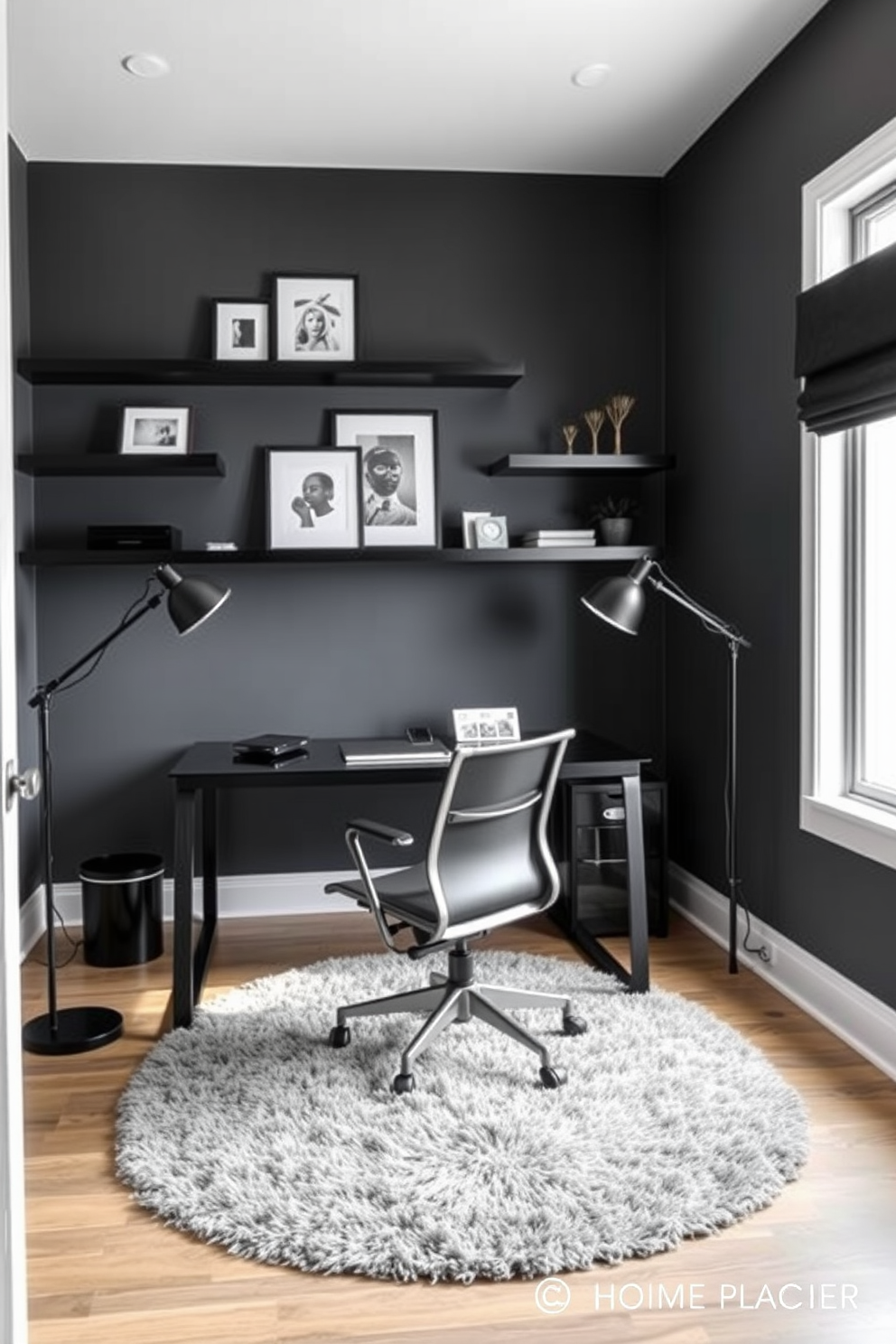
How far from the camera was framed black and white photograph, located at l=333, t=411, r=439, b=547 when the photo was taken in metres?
4.21

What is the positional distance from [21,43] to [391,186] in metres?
1.44

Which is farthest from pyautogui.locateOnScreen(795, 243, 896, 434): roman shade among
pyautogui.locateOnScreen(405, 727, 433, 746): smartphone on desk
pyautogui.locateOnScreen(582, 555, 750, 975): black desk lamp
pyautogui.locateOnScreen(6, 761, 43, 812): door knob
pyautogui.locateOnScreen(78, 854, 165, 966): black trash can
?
pyautogui.locateOnScreen(78, 854, 165, 966): black trash can

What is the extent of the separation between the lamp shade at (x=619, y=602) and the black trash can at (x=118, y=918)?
1735mm

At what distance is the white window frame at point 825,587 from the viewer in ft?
10.3

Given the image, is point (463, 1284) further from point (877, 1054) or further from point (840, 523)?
point (840, 523)

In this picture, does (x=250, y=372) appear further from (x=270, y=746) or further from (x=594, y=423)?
(x=270, y=746)

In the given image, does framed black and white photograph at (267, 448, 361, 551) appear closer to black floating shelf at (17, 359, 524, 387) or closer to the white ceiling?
black floating shelf at (17, 359, 524, 387)

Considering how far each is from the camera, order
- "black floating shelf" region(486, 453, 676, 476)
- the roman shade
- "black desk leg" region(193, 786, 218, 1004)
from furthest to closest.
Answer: "black floating shelf" region(486, 453, 676, 476), "black desk leg" region(193, 786, 218, 1004), the roman shade

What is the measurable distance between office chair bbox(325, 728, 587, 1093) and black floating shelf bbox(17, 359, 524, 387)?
5.78 ft

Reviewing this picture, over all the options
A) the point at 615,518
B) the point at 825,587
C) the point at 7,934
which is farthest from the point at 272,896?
the point at 7,934

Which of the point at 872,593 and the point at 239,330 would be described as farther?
the point at 239,330

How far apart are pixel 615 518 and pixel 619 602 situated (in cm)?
82

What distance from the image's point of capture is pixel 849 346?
9.14ft

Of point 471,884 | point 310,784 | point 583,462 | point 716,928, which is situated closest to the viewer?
point 471,884
